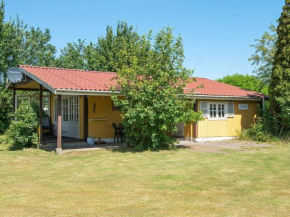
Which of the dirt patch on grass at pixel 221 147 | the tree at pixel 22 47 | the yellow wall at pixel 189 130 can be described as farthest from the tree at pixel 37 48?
the dirt patch on grass at pixel 221 147

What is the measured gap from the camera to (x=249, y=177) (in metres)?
6.96

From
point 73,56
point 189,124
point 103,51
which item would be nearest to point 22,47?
point 73,56

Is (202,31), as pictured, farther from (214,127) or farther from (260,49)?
(260,49)

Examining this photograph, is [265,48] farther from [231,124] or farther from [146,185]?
[146,185]

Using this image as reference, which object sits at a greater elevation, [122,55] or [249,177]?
[122,55]

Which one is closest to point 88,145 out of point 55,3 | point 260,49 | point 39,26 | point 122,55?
point 122,55

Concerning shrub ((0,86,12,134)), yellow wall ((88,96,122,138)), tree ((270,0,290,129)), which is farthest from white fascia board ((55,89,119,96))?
shrub ((0,86,12,134))

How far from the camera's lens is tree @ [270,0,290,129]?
14.8 m

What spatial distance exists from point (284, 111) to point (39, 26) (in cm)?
2613

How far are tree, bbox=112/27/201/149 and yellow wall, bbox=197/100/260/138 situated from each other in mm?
3781

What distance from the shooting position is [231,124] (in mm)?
16766

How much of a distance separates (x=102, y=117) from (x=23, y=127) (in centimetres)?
383

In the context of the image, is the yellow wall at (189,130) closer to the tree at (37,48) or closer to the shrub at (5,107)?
the shrub at (5,107)

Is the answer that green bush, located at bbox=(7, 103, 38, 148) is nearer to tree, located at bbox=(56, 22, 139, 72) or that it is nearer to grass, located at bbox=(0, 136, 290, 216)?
grass, located at bbox=(0, 136, 290, 216)
